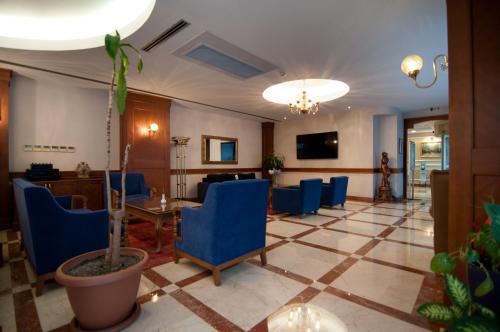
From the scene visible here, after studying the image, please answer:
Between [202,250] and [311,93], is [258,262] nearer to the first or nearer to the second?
[202,250]

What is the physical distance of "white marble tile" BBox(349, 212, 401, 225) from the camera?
4.59 m

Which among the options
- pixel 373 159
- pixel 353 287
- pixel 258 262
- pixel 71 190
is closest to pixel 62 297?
pixel 258 262

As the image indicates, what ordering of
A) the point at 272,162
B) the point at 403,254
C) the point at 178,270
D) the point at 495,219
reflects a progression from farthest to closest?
the point at 272,162
the point at 403,254
the point at 178,270
the point at 495,219

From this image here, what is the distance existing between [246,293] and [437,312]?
1.48m

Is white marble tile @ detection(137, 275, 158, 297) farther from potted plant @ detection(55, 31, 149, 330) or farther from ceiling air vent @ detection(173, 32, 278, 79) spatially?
ceiling air vent @ detection(173, 32, 278, 79)

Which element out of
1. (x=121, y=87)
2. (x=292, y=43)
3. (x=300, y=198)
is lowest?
(x=300, y=198)

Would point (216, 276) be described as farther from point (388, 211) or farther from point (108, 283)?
point (388, 211)

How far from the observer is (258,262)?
2705mm

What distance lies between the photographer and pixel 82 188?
450 centimetres

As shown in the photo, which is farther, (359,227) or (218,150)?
(218,150)

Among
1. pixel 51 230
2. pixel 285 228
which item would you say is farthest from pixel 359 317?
pixel 51 230

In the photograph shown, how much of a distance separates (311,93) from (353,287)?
4.81m

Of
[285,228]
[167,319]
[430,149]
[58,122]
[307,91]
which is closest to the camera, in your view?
[167,319]

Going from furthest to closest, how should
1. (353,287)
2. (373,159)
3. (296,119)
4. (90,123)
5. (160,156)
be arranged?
(296,119)
(373,159)
(160,156)
(90,123)
(353,287)
